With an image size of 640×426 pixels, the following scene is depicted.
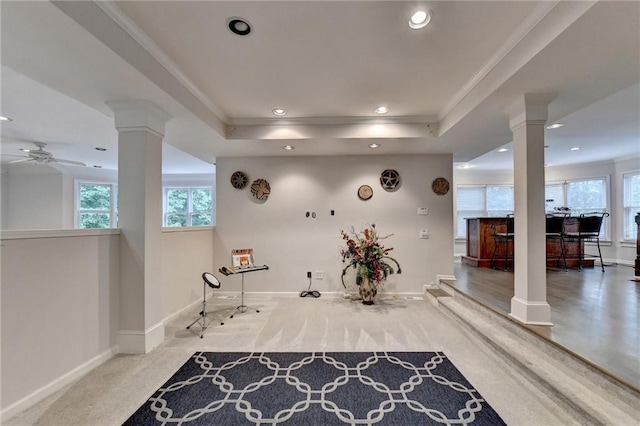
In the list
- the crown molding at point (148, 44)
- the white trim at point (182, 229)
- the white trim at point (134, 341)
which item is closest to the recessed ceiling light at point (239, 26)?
the crown molding at point (148, 44)

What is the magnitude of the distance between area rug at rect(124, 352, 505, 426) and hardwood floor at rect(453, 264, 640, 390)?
0.88m

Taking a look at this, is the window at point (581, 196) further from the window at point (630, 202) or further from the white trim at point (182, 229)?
the white trim at point (182, 229)

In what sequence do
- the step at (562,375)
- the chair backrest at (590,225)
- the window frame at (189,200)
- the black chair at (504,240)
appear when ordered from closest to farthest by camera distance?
the step at (562,375)
the chair backrest at (590,225)
the black chair at (504,240)
the window frame at (189,200)

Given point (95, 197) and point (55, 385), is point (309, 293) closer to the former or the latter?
point (55, 385)

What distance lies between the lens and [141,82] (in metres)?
2.05

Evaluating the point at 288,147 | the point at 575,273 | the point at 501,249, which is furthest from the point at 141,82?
the point at 575,273

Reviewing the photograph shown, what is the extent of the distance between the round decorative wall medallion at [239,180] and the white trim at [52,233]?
6.72ft

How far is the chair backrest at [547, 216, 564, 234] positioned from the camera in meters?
4.53

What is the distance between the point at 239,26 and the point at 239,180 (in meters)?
2.74

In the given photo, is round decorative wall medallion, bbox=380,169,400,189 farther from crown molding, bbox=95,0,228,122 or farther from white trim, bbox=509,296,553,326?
crown molding, bbox=95,0,228,122

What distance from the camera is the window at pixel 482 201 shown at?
22.6ft

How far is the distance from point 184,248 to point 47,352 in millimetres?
1770

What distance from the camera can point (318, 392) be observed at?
1864mm

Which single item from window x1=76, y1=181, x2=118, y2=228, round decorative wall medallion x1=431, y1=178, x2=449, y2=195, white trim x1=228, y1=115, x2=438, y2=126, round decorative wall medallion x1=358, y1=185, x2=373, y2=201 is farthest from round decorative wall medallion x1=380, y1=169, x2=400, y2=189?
window x1=76, y1=181, x2=118, y2=228
